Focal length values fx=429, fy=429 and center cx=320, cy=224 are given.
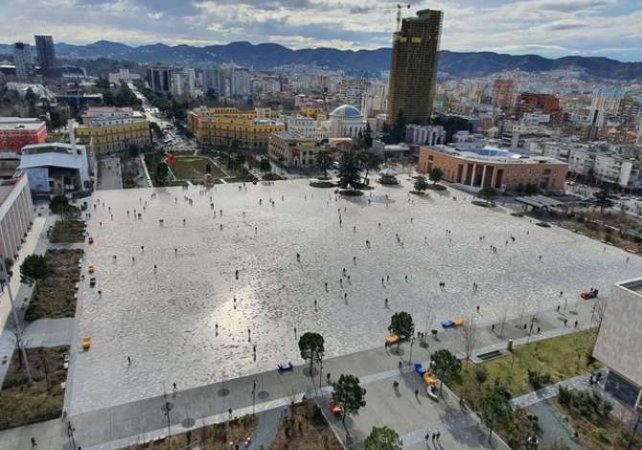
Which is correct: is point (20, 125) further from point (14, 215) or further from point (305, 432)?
point (305, 432)

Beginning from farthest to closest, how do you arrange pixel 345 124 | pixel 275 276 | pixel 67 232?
pixel 345 124 → pixel 67 232 → pixel 275 276

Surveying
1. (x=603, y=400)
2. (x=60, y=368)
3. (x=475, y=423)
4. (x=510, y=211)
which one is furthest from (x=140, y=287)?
(x=510, y=211)

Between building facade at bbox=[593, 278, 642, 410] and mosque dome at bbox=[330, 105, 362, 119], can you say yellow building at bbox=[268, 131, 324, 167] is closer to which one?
mosque dome at bbox=[330, 105, 362, 119]

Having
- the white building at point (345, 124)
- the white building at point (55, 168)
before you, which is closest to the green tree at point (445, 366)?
the white building at point (55, 168)

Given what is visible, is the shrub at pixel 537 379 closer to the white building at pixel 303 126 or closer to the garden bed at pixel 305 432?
the garden bed at pixel 305 432

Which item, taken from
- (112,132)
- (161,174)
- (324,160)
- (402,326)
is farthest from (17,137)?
(402,326)

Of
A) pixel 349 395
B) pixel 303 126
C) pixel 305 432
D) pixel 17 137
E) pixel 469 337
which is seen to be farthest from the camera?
pixel 303 126

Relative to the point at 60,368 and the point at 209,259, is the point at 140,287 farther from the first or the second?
the point at 60,368
